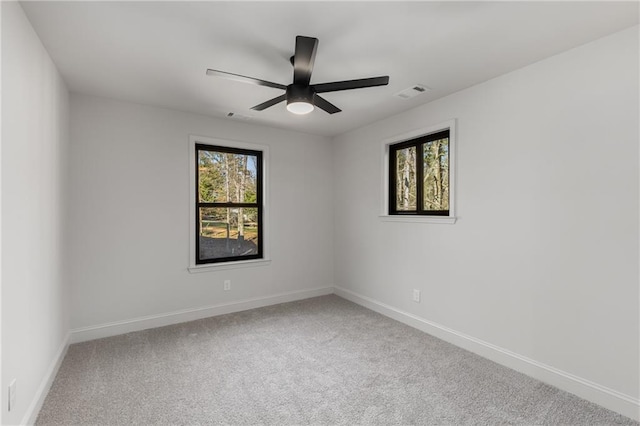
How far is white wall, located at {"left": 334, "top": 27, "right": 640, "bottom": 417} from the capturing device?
2045mm

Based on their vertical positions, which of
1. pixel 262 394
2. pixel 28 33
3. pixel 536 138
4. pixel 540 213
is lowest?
pixel 262 394

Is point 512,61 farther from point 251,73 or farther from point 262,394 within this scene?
point 262,394

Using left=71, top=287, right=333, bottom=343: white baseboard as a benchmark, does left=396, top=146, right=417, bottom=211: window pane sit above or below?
above

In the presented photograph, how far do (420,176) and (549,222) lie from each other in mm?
1404

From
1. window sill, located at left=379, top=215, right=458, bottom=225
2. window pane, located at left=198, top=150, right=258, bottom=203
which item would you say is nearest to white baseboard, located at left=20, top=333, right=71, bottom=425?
window pane, located at left=198, top=150, right=258, bottom=203

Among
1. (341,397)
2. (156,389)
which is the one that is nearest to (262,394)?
(341,397)

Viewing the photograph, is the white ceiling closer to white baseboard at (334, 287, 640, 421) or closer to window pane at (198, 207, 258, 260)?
window pane at (198, 207, 258, 260)

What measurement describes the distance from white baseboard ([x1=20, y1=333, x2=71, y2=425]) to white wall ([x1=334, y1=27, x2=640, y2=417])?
315 centimetres

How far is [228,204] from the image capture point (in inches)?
159

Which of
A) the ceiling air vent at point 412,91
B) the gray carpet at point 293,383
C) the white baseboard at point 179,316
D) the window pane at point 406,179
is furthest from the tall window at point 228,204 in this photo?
the ceiling air vent at point 412,91

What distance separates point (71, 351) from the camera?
2867 millimetres

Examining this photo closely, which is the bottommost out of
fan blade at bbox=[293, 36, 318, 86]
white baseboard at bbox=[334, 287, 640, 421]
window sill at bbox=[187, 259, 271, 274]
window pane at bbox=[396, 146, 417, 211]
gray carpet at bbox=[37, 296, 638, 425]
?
gray carpet at bbox=[37, 296, 638, 425]

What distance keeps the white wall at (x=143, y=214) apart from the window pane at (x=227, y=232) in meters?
0.23

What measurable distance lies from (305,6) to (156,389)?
2655mm
